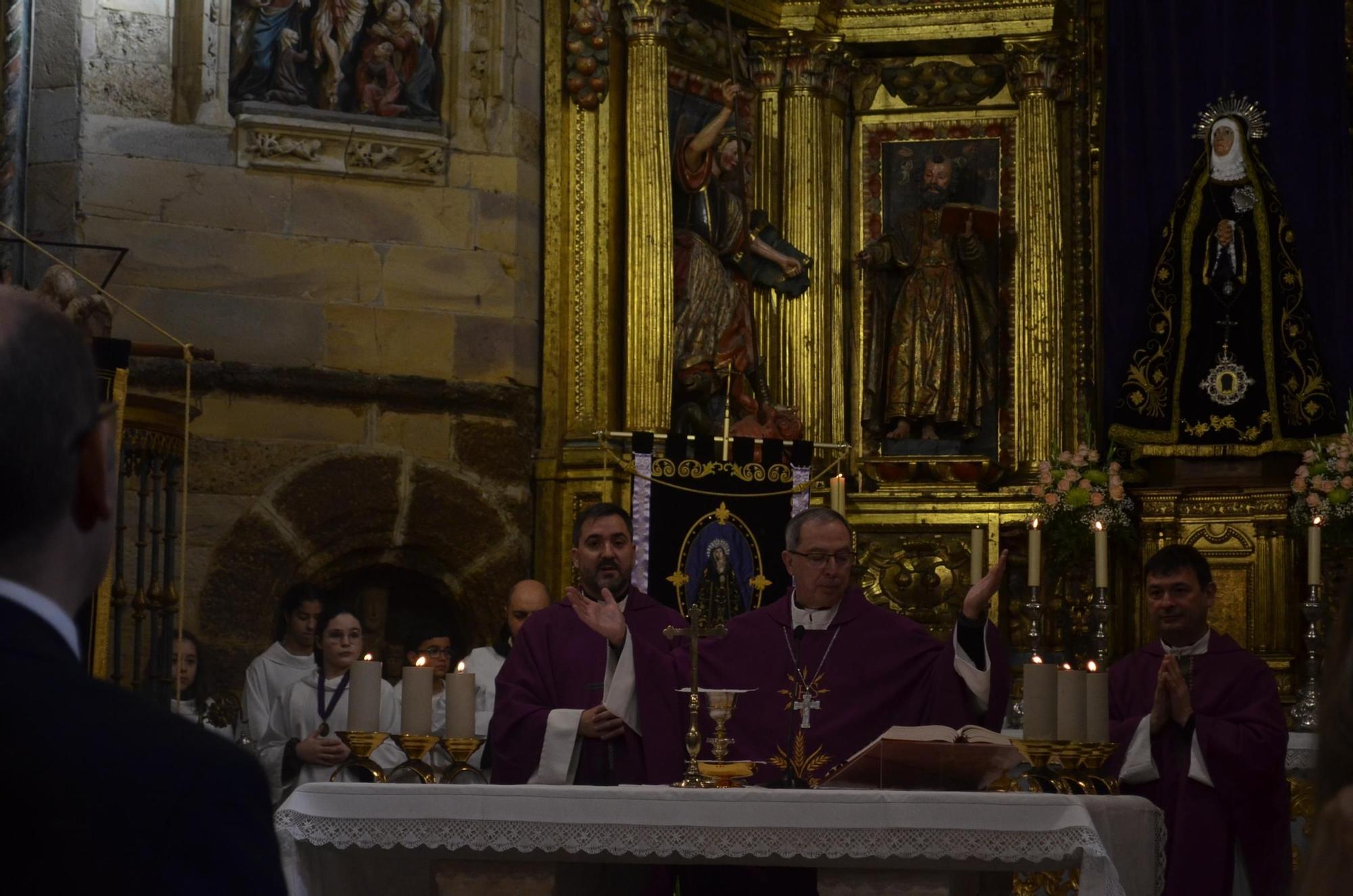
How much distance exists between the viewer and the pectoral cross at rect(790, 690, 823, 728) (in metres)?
6.57

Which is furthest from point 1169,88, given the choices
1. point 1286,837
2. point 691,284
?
point 1286,837

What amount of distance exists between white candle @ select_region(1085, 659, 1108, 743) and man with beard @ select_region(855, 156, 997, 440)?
Answer: 565cm

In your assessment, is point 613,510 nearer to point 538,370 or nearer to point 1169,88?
point 538,370

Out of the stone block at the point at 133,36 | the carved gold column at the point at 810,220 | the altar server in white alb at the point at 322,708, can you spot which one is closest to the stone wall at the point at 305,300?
the stone block at the point at 133,36

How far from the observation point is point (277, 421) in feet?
31.7

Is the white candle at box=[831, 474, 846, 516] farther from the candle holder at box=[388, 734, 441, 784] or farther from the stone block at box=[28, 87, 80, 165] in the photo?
the stone block at box=[28, 87, 80, 165]

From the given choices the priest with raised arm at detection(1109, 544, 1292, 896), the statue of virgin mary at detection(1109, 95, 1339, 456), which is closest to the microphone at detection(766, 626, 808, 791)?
the priest with raised arm at detection(1109, 544, 1292, 896)

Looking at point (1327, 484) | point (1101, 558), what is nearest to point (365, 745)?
point (1101, 558)

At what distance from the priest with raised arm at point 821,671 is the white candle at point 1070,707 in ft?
1.58

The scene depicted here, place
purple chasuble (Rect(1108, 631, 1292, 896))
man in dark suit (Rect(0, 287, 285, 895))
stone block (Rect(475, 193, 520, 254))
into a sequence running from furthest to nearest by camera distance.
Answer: stone block (Rect(475, 193, 520, 254)) < purple chasuble (Rect(1108, 631, 1292, 896)) < man in dark suit (Rect(0, 287, 285, 895))

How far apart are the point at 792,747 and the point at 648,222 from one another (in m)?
4.80

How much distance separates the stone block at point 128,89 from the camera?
9617 millimetres

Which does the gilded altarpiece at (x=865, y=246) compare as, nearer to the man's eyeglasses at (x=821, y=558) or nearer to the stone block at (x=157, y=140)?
the stone block at (x=157, y=140)

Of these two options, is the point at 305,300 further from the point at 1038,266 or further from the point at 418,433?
the point at 1038,266
